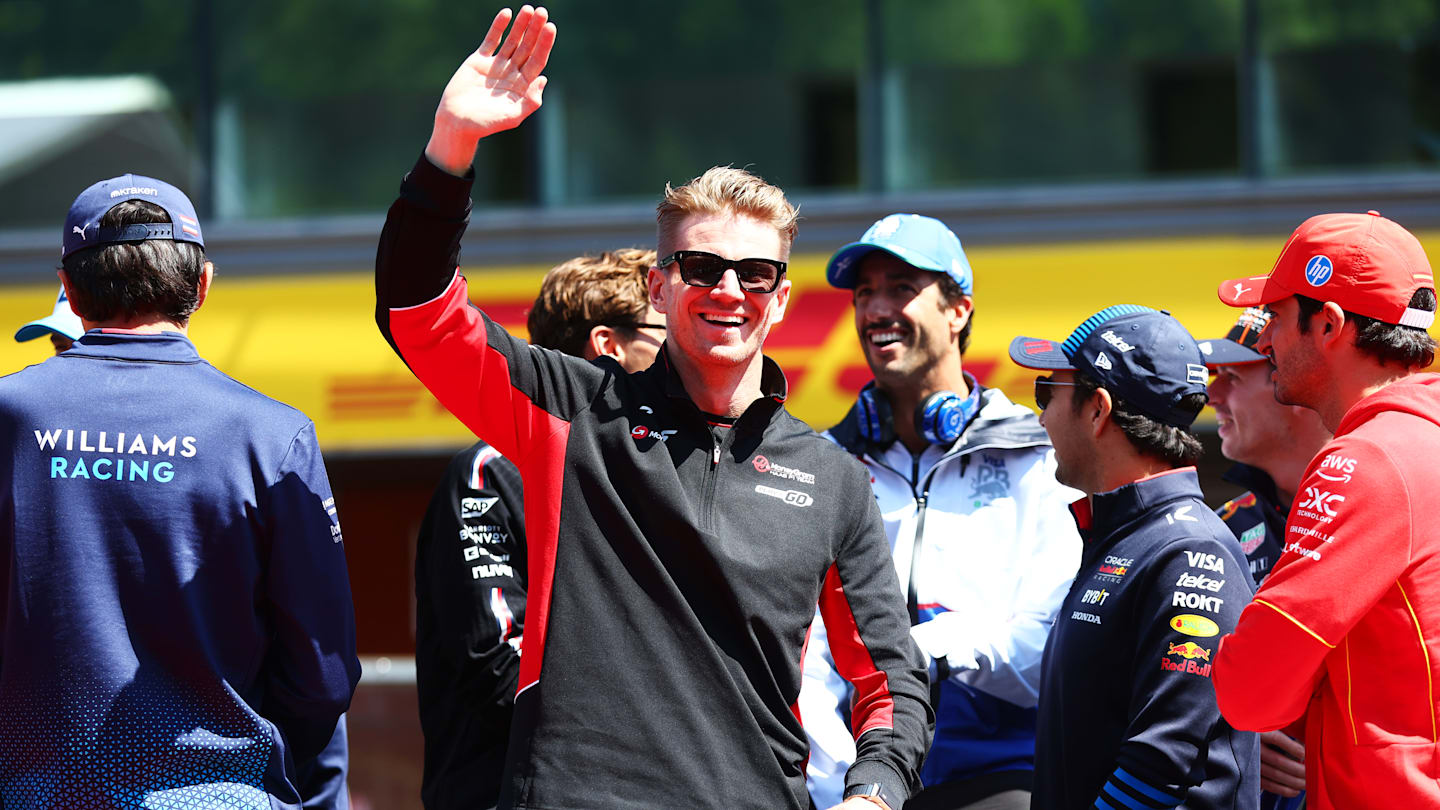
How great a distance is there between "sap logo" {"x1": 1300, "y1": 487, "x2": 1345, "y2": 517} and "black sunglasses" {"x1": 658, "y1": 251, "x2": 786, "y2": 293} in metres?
1.14

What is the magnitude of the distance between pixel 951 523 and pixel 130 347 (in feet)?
7.11

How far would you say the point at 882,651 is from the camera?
2939mm

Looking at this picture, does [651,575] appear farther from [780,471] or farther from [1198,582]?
[1198,582]

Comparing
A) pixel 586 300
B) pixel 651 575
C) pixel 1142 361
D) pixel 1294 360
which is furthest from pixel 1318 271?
pixel 586 300

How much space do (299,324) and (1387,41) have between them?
6.57m

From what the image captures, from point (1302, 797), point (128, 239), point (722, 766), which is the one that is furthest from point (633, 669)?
point (1302, 797)

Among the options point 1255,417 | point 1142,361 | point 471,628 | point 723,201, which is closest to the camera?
point 723,201

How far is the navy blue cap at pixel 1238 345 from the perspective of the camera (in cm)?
416

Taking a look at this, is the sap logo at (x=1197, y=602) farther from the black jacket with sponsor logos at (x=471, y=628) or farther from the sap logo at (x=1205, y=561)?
the black jacket with sponsor logos at (x=471, y=628)

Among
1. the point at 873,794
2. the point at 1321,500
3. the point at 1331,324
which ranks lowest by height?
the point at 873,794

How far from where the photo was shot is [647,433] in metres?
2.87

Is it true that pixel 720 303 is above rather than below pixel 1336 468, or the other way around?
above

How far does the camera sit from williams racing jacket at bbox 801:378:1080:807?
3729 mm

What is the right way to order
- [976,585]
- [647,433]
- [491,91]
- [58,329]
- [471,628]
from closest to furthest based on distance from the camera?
[491,91] < [647,433] < [471,628] < [976,585] < [58,329]
